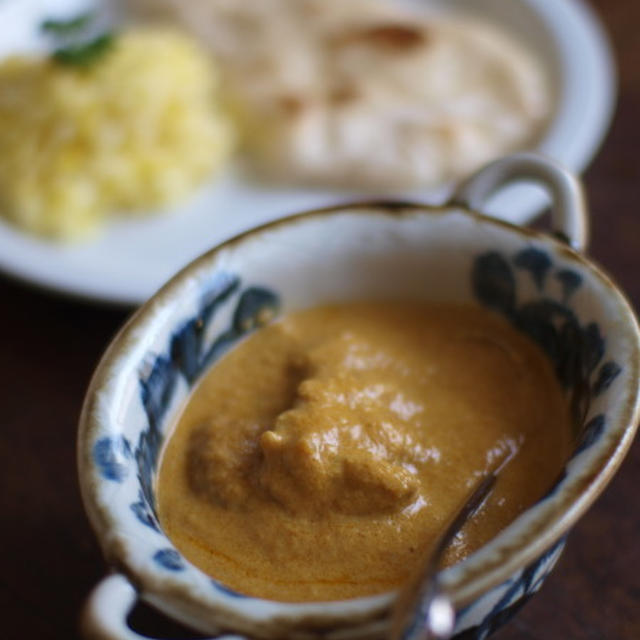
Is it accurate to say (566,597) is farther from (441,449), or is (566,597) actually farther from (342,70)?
(342,70)

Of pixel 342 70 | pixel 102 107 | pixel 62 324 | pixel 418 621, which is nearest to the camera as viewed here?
pixel 418 621

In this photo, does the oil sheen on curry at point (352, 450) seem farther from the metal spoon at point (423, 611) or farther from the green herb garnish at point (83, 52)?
the green herb garnish at point (83, 52)

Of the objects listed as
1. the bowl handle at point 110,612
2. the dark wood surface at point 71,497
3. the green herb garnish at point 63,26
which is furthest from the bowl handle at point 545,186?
the green herb garnish at point 63,26

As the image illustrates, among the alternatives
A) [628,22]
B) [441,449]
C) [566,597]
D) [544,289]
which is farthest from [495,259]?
[628,22]

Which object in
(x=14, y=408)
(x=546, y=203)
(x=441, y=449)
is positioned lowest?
(x=14, y=408)

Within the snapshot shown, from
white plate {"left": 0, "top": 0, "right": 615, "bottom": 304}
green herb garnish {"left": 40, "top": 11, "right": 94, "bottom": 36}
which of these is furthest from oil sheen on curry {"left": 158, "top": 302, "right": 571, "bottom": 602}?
green herb garnish {"left": 40, "top": 11, "right": 94, "bottom": 36}

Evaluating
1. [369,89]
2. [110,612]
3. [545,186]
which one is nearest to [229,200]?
[369,89]
